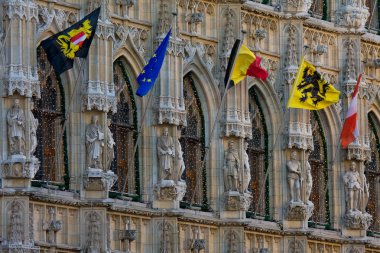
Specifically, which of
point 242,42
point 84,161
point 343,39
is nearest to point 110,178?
point 84,161

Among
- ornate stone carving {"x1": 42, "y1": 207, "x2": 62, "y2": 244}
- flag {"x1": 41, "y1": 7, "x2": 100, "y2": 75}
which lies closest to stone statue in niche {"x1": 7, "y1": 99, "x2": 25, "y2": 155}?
flag {"x1": 41, "y1": 7, "x2": 100, "y2": 75}

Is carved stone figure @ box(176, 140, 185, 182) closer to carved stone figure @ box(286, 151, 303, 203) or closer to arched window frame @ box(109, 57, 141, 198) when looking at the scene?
arched window frame @ box(109, 57, 141, 198)

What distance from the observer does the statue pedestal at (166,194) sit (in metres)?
76.5

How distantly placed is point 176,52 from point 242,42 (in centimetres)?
269

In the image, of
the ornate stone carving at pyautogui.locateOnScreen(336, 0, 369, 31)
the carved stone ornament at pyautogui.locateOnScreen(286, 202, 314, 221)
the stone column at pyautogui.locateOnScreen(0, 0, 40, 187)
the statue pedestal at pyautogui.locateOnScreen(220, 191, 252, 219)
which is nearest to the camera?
the stone column at pyautogui.locateOnScreen(0, 0, 40, 187)

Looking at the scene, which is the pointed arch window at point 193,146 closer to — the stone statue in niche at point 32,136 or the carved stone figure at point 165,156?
the carved stone figure at point 165,156

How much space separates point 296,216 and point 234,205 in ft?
11.2

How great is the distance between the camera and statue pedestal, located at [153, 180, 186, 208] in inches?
3012

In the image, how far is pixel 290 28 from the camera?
3268 inches

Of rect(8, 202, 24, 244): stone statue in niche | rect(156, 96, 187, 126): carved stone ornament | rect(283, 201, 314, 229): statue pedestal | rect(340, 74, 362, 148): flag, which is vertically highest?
rect(340, 74, 362, 148): flag

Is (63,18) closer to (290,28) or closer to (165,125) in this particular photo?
(165,125)

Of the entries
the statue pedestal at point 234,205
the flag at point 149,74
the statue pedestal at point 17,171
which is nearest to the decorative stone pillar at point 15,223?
the statue pedestal at point 17,171

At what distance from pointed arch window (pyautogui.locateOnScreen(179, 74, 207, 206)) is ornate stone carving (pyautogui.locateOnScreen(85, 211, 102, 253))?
551 cm

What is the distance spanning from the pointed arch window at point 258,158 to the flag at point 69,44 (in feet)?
33.4
